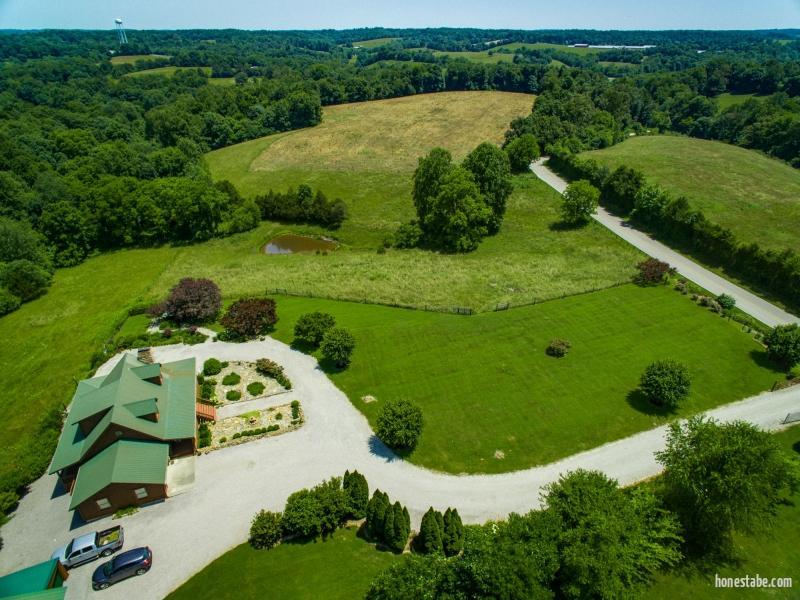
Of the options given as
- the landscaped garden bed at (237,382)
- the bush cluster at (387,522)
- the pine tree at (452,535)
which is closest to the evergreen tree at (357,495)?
the bush cluster at (387,522)

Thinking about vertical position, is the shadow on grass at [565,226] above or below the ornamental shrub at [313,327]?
below

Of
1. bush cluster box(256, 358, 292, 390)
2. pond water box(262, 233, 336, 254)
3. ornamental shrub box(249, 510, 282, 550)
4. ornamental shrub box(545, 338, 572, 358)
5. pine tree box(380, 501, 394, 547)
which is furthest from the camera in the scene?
pond water box(262, 233, 336, 254)

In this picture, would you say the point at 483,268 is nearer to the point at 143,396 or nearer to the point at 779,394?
the point at 779,394

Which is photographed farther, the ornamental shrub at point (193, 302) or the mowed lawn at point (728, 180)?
the mowed lawn at point (728, 180)

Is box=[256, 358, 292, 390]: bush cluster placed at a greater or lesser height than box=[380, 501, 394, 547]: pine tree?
lesser

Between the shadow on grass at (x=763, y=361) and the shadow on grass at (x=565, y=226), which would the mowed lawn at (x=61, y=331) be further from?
the shadow on grass at (x=763, y=361)

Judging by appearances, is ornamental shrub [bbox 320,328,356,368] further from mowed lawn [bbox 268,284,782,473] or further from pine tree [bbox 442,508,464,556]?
pine tree [bbox 442,508,464,556]

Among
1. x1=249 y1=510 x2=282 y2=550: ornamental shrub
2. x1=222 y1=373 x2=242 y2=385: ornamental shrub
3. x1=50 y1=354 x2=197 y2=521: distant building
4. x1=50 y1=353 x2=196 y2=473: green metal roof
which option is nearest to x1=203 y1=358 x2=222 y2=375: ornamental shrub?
x1=222 y1=373 x2=242 y2=385: ornamental shrub

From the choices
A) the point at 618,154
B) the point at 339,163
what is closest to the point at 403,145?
the point at 339,163
